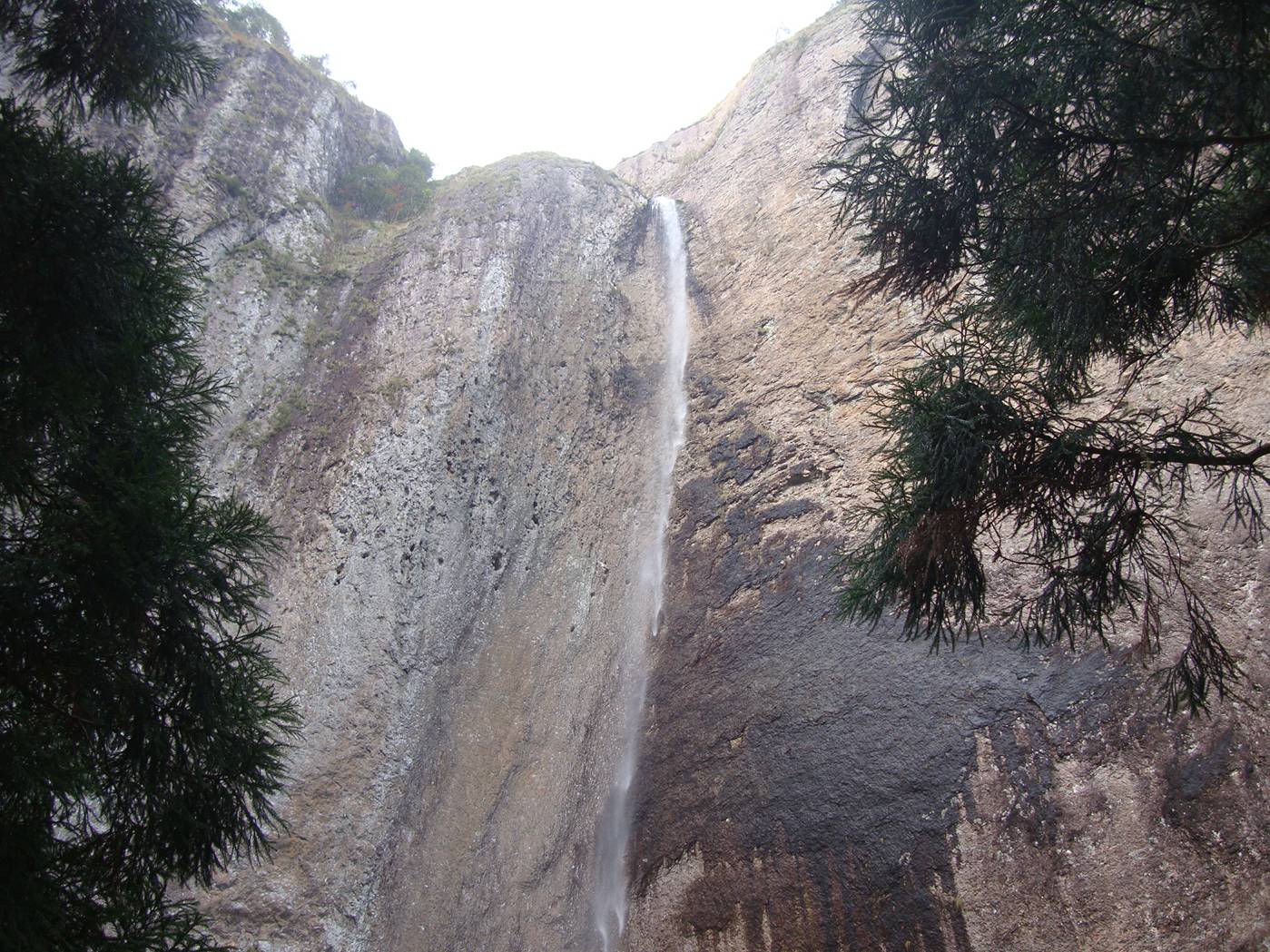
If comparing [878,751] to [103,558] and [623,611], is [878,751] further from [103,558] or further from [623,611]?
[103,558]

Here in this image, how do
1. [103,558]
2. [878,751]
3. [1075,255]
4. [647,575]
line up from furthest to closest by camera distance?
[647,575], [878,751], [103,558], [1075,255]

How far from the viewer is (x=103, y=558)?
15.5ft

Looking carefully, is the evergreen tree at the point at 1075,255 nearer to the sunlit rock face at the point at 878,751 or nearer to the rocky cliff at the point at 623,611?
the sunlit rock face at the point at 878,751

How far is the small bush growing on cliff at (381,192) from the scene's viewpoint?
20.6m

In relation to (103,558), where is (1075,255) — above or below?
below

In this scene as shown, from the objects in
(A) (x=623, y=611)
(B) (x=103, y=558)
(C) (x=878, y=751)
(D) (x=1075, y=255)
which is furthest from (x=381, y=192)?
(D) (x=1075, y=255)

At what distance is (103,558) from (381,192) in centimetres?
1906

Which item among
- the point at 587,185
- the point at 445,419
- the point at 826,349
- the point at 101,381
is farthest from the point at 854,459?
the point at 587,185

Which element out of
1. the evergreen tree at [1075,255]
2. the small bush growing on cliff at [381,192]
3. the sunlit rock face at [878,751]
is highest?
the small bush growing on cliff at [381,192]

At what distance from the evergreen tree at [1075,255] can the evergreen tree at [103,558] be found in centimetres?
502

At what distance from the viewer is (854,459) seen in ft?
36.4

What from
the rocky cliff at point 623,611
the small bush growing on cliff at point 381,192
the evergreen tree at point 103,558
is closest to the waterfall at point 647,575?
the rocky cliff at point 623,611

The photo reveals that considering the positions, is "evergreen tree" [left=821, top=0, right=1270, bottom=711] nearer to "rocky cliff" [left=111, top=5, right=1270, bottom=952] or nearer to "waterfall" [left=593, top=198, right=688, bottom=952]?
"rocky cliff" [left=111, top=5, right=1270, bottom=952]

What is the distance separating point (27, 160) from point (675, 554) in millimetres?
10300
